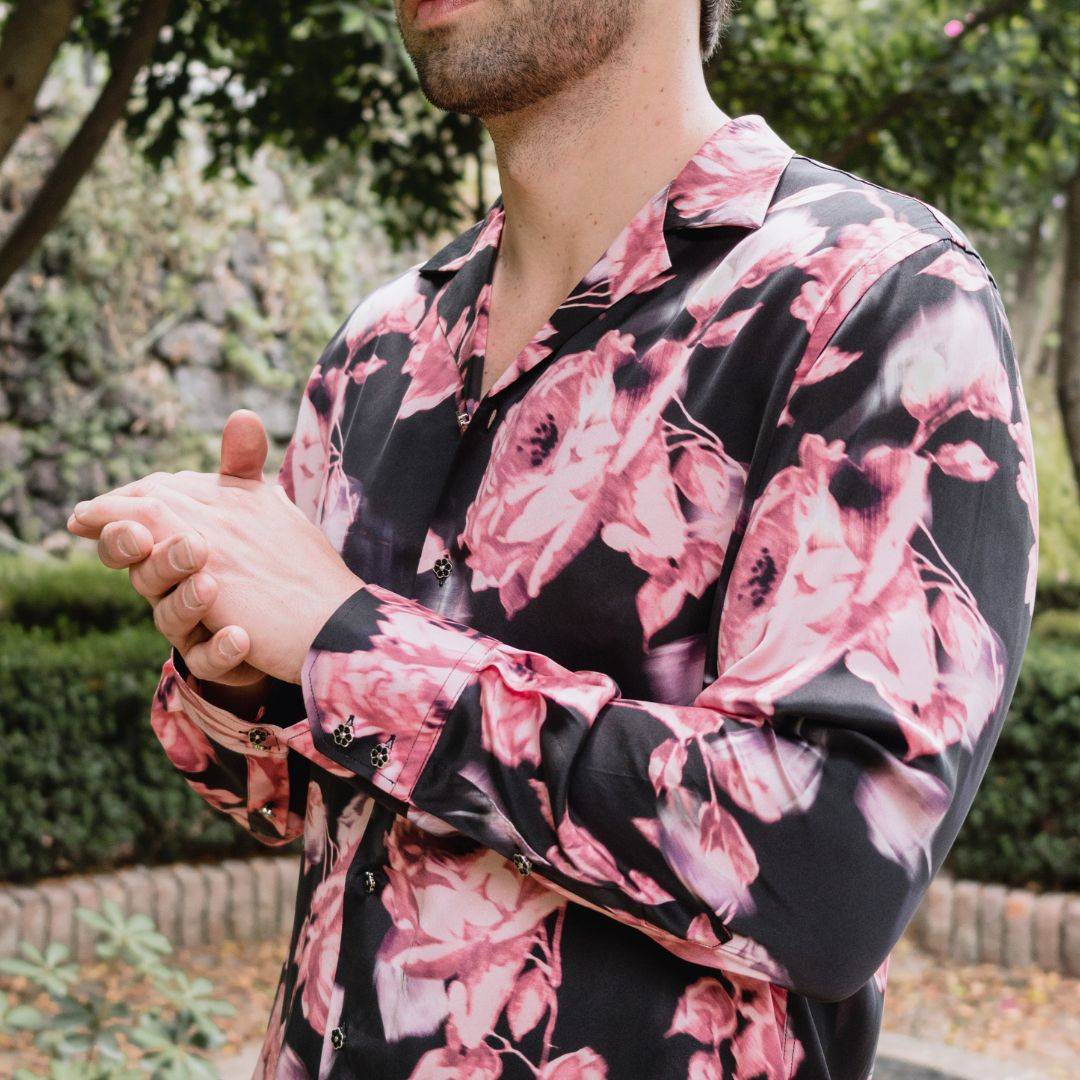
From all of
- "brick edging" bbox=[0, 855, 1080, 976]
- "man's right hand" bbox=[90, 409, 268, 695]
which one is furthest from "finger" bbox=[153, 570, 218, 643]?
"brick edging" bbox=[0, 855, 1080, 976]

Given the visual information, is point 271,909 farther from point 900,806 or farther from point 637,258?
point 900,806

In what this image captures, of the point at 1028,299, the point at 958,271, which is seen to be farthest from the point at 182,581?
the point at 1028,299

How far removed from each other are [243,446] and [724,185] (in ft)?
1.82

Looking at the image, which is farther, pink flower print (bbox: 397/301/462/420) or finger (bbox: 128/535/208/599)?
pink flower print (bbox: 397/301/462/420)

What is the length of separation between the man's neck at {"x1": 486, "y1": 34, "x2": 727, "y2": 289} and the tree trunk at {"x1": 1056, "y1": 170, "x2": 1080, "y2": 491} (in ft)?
19.4

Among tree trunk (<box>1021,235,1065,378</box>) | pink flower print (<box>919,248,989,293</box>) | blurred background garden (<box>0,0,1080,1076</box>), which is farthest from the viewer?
tree trunk (<box>1021,235,1065,378</box>)

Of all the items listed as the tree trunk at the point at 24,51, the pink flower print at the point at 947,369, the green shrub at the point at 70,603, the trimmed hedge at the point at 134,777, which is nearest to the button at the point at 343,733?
the pink flower print at the point at 947,369

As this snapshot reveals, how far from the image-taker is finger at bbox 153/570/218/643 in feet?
3.80

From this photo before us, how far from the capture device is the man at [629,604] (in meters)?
1.02

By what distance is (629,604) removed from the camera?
121cm

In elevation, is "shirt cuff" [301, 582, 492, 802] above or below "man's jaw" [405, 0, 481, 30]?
below

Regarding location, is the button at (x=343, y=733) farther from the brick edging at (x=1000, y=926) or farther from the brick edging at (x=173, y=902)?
the brick edging at (x=1000, y=926)

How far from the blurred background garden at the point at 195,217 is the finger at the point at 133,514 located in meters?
2.49

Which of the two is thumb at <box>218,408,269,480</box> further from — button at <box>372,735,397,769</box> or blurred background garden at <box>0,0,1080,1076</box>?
blurred background garden at <box>0,0,1080,1076</box>
